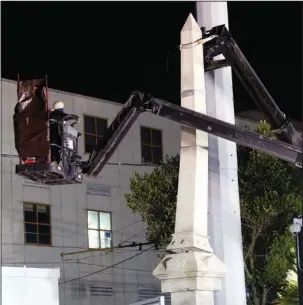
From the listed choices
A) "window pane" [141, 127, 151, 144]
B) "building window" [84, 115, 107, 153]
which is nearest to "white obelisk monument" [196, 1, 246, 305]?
"building window" [84, 115, 107, 153]

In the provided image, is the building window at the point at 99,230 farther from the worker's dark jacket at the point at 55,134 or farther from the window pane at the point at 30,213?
the worker's dark jacket at the point at 55,134

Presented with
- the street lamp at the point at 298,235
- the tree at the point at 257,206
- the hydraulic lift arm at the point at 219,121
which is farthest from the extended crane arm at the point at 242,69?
the tree at the point at 257,206

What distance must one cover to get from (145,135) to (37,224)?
220 inches

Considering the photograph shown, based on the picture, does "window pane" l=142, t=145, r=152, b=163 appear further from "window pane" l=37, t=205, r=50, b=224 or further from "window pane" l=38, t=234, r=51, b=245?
"window pane" l=38, t=234, r=51, b=245

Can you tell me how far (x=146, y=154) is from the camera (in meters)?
29.7

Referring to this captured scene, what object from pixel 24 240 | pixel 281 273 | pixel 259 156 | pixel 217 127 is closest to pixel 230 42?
pixel 217 127

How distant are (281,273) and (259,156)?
141 inches

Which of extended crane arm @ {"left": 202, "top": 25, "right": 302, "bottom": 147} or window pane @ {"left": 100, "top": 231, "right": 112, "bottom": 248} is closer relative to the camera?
extended crane arm @ {"left": 202, "top": 25, "right": 302, "bottom": 147}

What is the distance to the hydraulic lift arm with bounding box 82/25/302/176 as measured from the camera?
9.55 metres

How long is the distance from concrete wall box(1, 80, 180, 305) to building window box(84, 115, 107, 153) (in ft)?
0.67

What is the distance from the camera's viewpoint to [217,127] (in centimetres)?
955

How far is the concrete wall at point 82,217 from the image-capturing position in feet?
84.4

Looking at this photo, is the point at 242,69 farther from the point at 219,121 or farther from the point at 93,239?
the point at 93,239

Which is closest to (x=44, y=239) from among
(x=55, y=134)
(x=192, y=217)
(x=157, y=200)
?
(x=157, y=200)
